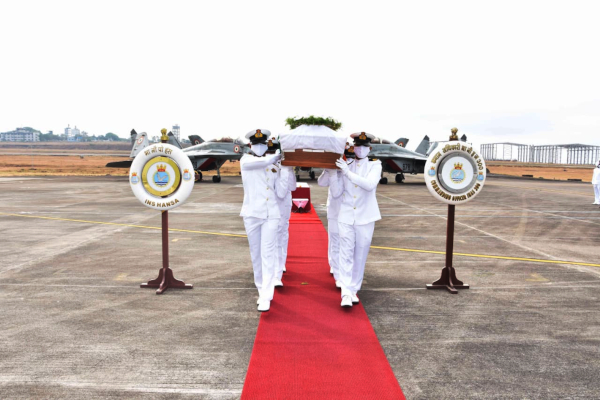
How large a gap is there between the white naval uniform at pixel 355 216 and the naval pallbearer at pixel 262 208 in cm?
92

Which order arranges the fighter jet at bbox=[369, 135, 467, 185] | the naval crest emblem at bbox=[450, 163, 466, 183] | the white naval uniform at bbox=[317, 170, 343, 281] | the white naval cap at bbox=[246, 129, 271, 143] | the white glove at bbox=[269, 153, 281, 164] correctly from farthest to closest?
1. the fighter jet at bbox=[369, 135, 467, 185]
2. the naval crest emblem at bbox=[450, 163, 466, 183]
3. the white naval uniform at bbox=[317, 170, 343, 281]
4. the white naval cap at bbox=[246, 129, 271, 143]
5. the white glove at bbox=[269, 153, 281, 164]

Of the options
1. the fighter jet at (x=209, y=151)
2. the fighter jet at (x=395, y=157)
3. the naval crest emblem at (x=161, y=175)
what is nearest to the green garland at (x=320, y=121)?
the naval crest emblem at (x=161, y=175)

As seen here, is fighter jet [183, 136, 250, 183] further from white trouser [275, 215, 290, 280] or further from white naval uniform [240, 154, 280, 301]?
white naval uniform [240, 154, 280, 301]

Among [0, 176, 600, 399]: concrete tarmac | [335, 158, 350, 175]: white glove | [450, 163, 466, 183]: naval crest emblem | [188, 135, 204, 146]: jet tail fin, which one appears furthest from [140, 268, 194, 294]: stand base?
[188, 135, 204, 146]: jet tail fin

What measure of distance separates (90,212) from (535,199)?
20.8 metres

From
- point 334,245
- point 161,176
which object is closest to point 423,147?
point 334,245

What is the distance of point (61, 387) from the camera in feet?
12.2

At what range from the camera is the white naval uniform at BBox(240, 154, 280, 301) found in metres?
5.73

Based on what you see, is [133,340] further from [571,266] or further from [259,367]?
[571,266]

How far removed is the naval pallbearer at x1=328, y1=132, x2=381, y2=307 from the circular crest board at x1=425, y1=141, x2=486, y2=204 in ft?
4.59

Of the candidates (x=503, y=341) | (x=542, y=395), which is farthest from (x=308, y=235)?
(x=542, y=395)

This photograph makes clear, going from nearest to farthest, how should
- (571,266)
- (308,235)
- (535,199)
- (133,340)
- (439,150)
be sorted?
(133,340), (439,150), (571,266), (308,235), (535,199)

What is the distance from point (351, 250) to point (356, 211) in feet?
1.81

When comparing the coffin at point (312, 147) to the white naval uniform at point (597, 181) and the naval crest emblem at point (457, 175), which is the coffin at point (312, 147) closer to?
the naval crest emblem at point (457, 175)
